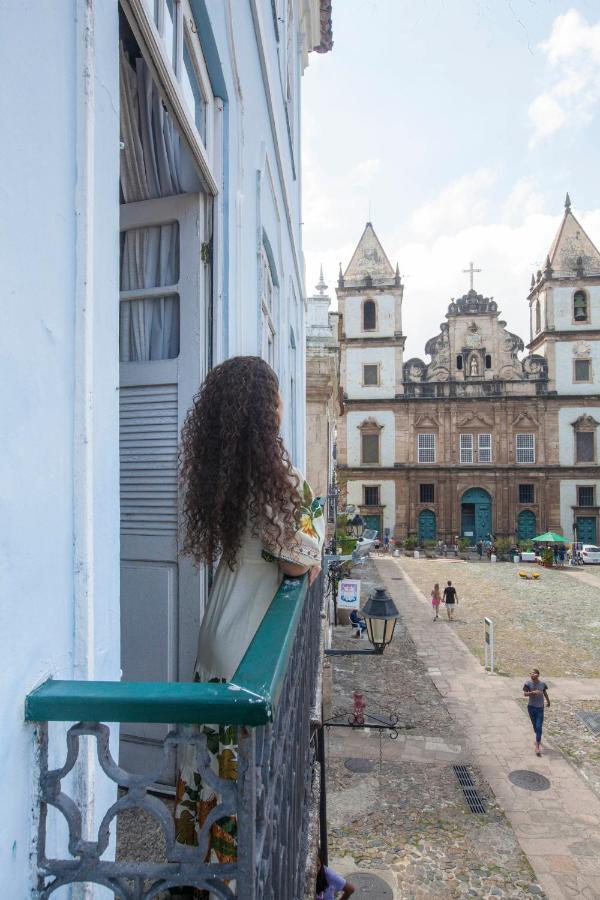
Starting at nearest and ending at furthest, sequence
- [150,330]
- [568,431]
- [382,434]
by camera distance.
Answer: [150,330]
[568,431]
[382,434]

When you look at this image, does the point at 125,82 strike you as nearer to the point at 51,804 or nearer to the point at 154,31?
the point at 154,31

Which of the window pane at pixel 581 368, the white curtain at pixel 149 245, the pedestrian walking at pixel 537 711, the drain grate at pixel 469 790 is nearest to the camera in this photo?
the white curtain at pixel 149 245

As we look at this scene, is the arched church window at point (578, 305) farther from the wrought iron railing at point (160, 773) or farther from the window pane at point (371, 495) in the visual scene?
the wrought iron railing at point (160, 773)

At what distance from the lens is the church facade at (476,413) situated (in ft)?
124

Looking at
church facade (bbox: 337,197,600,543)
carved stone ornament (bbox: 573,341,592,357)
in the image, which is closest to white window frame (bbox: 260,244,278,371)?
church facade (bbox: 337,197,600,543)

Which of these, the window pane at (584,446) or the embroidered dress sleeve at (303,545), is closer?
the embroidered dress sleeve at (303,545)

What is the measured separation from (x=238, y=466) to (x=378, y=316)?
129ft

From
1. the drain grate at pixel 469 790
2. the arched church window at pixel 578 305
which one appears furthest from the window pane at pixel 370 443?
the drain grate at pixel 469 790

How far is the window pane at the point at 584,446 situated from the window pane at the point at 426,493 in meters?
9.17

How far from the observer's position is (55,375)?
4.24 ft

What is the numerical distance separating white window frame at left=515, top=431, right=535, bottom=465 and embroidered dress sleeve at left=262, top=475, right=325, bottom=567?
127 ft

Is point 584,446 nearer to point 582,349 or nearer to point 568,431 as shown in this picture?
point 568,431

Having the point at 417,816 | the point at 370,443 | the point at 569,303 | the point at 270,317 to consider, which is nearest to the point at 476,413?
the point at 370,443

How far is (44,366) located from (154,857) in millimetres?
2100
